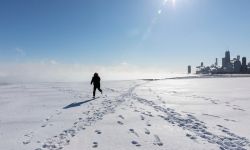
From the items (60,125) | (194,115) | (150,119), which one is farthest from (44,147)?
(194,115)

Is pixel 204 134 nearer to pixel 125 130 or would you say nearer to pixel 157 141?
pixel 157 141

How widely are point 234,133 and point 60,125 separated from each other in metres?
6.39

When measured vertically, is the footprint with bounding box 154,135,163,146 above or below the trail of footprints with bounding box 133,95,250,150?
below

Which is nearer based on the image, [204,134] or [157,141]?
[157,141]

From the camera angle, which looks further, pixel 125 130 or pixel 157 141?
pixel 125 130

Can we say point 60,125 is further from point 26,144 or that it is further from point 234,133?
point 234,133

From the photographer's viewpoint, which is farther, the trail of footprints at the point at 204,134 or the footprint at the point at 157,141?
the footprint at the point at 157,141

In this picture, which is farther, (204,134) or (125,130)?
(125,130)

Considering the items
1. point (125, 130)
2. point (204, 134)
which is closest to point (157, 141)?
point (125, 130)

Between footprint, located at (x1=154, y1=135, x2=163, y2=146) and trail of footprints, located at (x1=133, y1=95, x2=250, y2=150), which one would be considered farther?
footprint, located at (x1=154, y1=135, x2=163, y2=146)

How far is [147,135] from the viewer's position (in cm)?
898

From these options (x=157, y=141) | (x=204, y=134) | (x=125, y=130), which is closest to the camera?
(x=157, y=141)

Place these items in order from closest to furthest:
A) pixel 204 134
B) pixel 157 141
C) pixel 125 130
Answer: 1. pixel 157 141
2. pixel 204 134
3. pixel 125 130

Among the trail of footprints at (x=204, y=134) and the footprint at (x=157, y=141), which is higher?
the trail of footprints at (x=204, y=134)
